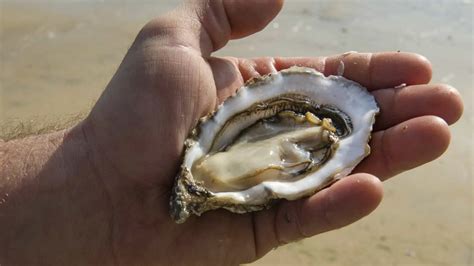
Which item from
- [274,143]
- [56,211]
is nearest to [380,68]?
[274,143]

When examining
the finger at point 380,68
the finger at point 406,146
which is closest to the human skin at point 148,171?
the finger at point 406,146

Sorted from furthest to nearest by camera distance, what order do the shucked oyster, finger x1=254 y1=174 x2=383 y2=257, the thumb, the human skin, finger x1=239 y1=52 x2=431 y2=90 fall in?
1. finger x1=239 y1=52 x2=431 y2=90
2. the thumb
3. the human skin
4. the shucked oyster
5. finger x1=254 y1=174 x2=383 y2=257

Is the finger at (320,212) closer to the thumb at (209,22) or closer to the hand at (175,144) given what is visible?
the hand at (175,144)

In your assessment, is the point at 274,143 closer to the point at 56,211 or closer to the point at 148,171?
the point at 148,171

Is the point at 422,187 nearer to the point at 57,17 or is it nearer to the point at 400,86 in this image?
the point at 400,86

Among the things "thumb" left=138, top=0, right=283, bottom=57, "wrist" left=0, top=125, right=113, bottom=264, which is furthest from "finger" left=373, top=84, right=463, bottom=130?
"wrist" left=0, top=125, right=113, bottom=264

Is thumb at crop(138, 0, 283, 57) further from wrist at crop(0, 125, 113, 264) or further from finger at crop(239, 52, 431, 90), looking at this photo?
wrist at crop(0, 125, 113, 264)

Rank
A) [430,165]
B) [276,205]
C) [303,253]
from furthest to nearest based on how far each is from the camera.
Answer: [430,165] < [303,253] < [276,205]


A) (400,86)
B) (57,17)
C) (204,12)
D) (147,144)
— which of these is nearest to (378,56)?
(400,86)
